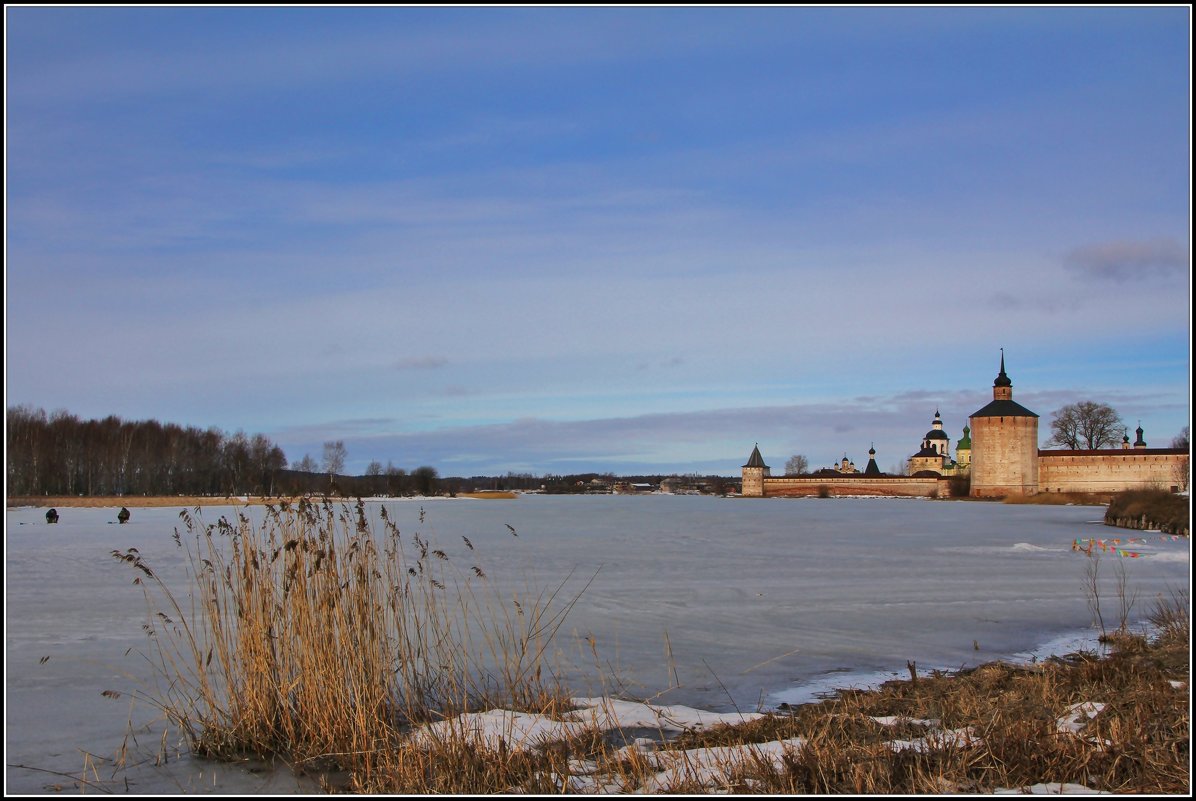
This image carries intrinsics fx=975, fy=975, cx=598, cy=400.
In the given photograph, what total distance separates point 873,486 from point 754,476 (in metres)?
9.83

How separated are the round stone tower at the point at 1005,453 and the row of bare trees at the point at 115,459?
128ft

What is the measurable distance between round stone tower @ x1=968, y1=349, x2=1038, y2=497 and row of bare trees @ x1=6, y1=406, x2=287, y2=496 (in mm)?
39017

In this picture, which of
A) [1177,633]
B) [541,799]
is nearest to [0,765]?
[541,799]

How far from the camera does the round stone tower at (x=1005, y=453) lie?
5578 cm

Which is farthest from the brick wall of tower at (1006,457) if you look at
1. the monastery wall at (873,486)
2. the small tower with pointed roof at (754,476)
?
the small tower with pointed roof at (754,476)

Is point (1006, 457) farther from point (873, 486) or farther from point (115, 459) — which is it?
point (115, 459)

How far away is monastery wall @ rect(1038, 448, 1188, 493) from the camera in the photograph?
53.4 meters

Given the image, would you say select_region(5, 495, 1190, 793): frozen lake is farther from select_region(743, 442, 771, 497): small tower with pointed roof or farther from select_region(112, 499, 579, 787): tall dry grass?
select_region(743, 442, 771, 497): small tower with pointed roof

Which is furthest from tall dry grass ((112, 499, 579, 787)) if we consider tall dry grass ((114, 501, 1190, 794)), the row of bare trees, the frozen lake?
the row of bare trees

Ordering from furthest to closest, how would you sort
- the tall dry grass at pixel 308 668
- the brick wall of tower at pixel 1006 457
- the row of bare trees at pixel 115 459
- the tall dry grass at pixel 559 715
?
the brick wall of tower at pixel 1006 457, the row of bare trees at pixel 115 459, the tall dry grass at pixel 308 668, the tall dry grass at pixel 559 715

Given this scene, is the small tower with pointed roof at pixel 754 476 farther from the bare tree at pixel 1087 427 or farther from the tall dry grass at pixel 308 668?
the tall dry grass at pixel 308 668

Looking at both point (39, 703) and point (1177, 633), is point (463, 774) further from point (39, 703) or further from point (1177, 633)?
point (1177, 633)

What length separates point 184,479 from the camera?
4809 centimetres

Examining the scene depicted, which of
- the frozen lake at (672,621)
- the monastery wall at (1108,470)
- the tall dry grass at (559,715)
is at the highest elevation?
the monastery wall at (1108,470)
